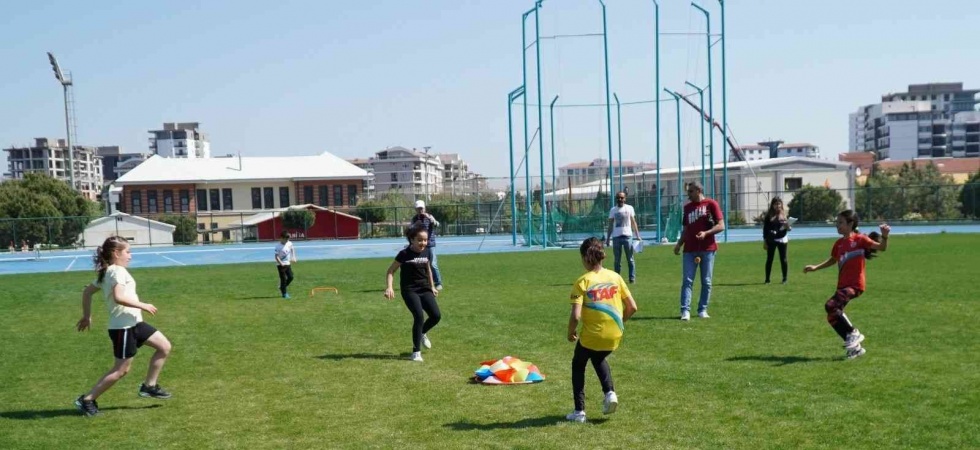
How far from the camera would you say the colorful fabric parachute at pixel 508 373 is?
8.23 m

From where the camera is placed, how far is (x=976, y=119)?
154 metres

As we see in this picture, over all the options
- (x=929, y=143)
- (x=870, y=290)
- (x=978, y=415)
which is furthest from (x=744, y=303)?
(x=929, y=143)

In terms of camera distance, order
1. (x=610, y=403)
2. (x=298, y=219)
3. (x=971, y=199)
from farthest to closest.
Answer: (x=298, y=219), (x=971, y=199), (x=610, y=403)

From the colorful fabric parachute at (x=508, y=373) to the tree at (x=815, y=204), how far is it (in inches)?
1774

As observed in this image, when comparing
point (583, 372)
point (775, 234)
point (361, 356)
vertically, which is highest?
point (775, 234)

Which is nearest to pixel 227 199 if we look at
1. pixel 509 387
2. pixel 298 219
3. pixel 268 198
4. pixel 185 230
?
pixel 268 198

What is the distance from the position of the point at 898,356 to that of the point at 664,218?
2917cm

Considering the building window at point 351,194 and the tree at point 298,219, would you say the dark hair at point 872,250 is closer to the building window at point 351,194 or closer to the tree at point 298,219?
the tree at point 298,219

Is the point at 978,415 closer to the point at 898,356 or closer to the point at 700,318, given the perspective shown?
the point at 898,356

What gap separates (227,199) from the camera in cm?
8231

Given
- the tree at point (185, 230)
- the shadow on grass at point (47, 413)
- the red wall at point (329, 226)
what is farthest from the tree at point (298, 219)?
the shadow on grass at point (47, 413)

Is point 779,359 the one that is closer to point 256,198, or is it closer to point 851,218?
point 851,218

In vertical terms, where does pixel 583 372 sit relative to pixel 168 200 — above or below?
below

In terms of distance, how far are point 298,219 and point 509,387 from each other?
46.8 m
